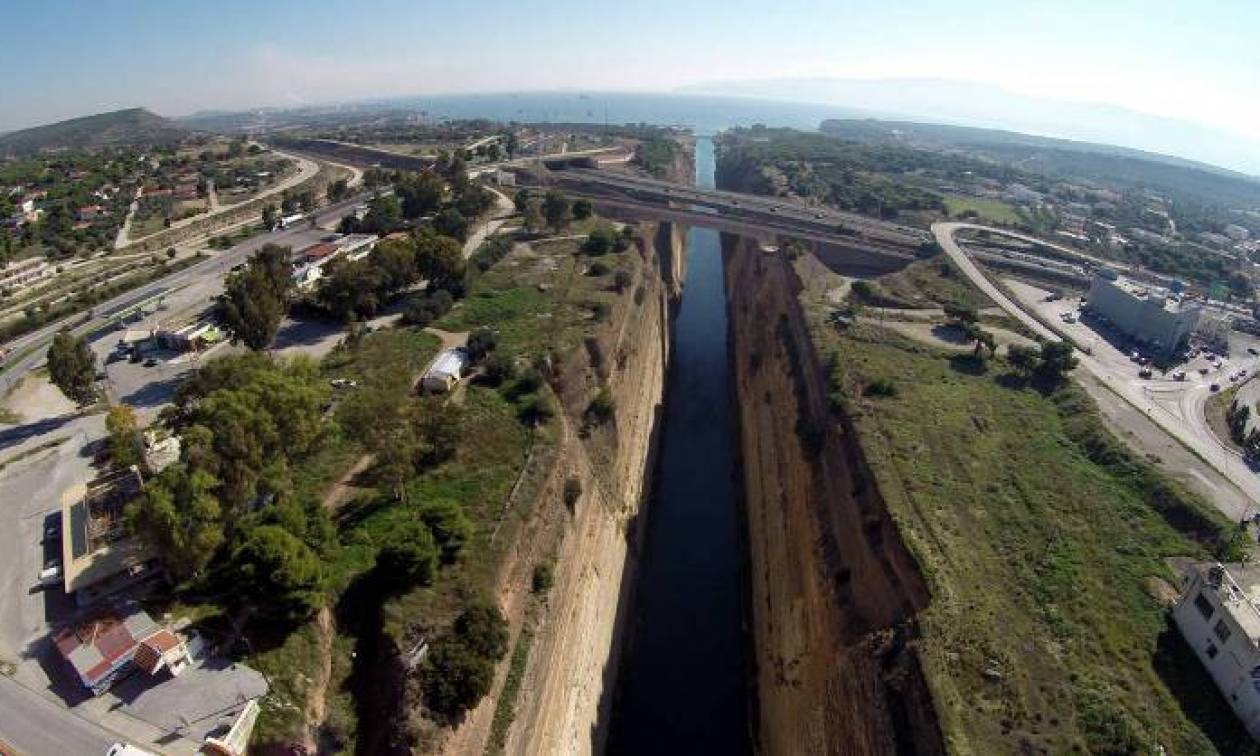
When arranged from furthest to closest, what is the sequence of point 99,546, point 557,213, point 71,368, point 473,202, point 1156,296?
point 473,202 → point 557,213 → point 1156,296 → point 71,368 → point 99,546

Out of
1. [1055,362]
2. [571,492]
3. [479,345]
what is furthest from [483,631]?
[1055,362]

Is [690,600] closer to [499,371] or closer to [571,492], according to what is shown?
[571,492]

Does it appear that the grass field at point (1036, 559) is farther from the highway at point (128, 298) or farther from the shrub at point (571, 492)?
the highway at point (128, 298)

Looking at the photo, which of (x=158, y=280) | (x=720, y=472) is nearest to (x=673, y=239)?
(x=720, y=472)

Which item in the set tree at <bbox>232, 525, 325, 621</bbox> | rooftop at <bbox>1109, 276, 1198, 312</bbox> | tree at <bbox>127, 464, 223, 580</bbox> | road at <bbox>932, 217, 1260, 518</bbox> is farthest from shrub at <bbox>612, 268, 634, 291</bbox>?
rooftop at <bbox>1109, 276, 1198, 312</bbox>

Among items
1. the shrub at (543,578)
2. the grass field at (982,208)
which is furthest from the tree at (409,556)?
the grass field at (982,208)

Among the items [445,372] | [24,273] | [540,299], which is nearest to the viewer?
[445,372]
